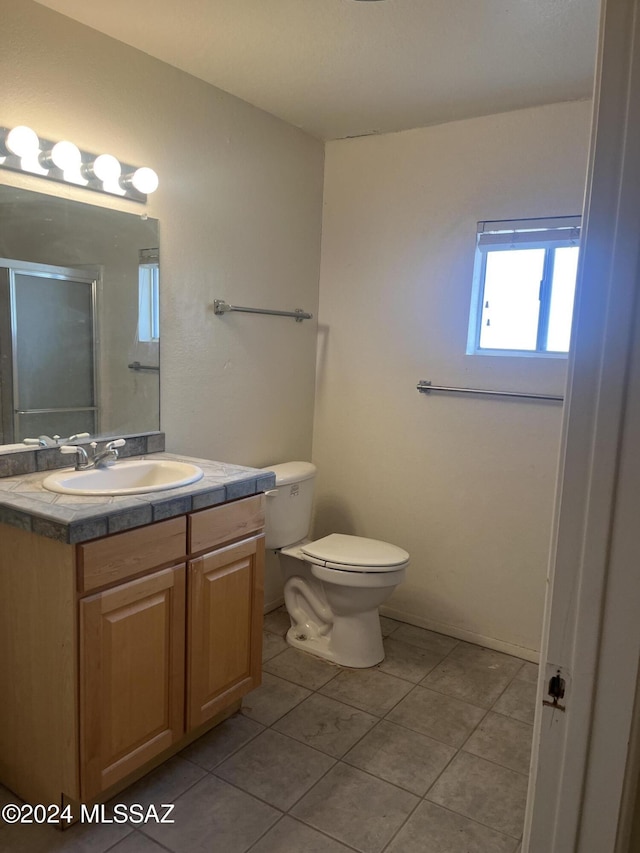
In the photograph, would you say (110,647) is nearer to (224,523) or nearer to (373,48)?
(224,523)

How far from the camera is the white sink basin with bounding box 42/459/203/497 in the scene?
5.77ft

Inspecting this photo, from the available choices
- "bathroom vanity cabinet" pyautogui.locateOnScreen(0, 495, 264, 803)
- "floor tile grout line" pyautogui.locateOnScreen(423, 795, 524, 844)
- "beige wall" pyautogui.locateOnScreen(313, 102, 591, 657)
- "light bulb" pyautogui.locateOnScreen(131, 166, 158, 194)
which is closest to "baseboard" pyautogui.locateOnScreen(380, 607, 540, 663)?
"beige wall" pyautogui.locateOnScreen(313, 102, 591, 657)

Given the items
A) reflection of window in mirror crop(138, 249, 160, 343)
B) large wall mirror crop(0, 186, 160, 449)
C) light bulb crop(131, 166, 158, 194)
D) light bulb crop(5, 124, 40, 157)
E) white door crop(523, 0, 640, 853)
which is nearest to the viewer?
white door crop(523, 0, 640, 853)

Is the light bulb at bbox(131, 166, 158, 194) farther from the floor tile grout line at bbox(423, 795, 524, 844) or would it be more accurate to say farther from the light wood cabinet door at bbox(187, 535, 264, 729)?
the floor tile grout line at bbox(423, 795, 524, 844)

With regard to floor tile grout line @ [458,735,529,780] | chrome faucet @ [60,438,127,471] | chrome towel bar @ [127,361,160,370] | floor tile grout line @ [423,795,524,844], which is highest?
chrome towel bar @ [127,361,160,370]

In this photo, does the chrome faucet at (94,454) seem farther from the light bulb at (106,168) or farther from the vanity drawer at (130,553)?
→ the light bulb at (106,168)

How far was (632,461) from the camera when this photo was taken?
25.7 inches

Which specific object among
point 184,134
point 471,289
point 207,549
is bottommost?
point 207,549

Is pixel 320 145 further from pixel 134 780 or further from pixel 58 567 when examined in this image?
pixel 134 780

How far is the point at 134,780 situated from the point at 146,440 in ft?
3.59

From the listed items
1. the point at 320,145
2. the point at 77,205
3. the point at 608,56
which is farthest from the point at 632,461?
the point at 320,145

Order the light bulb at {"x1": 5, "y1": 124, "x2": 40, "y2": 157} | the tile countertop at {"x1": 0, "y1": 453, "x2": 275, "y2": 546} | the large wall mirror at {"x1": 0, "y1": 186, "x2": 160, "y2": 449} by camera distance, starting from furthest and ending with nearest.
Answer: the large wall mirror at {"x1": 0, "y1": 186, "x2": 160, "y2": 449}, the light bulb at {"x1": 5, "y1": 124, "x2": 40, "y2": 157}, the tile countertop at {"x1": 0, "y1": 453, "x2": 275, "y2": 546}

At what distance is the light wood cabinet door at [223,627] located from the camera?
6.23ft

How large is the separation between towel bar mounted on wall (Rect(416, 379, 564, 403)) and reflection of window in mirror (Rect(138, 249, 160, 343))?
Result: 1.21 meters
